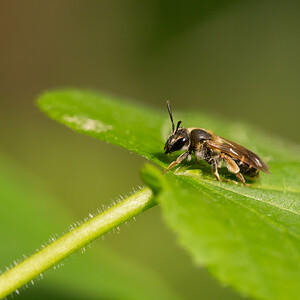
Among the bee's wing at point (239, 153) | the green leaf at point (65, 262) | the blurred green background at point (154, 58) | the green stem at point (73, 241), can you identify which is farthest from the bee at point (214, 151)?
the blurred green background at point (154, 58)

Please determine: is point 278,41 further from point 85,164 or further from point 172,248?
point 172,248

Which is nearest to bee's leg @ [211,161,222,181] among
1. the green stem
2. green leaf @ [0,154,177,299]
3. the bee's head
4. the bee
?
the bee

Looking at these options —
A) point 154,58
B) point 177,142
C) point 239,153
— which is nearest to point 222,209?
point 177,142

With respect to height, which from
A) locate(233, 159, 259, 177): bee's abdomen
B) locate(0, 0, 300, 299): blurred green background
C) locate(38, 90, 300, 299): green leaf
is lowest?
locate(0, 0, 300, 299): blurred green background

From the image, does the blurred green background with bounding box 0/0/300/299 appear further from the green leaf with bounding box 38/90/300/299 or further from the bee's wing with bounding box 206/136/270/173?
the bee's wing with bounding box 206/136/270/173

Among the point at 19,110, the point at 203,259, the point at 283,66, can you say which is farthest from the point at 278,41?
the point at 203,259

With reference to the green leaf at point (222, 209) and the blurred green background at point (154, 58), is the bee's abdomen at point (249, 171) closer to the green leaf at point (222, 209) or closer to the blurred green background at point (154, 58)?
the green leaf at point (222, 209)
